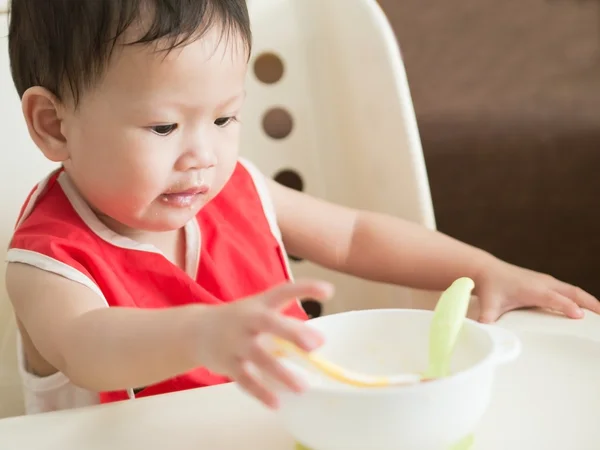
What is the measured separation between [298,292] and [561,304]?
0.36 meters

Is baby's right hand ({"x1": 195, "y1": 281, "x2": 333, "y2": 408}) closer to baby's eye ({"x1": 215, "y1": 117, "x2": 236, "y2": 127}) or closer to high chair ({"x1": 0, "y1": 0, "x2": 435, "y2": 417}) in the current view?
baby's eye ({"x1": 215, "y1": 117, "x2": 236, "y2": 127})

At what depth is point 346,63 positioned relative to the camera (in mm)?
882

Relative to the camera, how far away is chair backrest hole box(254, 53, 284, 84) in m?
0.91

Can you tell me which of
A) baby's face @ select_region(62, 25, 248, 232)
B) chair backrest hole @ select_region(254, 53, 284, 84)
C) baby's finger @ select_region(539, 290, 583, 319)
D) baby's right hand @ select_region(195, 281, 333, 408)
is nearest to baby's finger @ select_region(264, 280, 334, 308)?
baby's right hand @ select_region(195, 281, 333, 408)

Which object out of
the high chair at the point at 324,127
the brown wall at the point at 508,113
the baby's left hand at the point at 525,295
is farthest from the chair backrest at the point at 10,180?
the brown wall at the point at 508,113

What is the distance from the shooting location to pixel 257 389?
0.39 metres

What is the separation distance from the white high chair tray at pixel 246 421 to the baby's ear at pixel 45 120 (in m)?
0.23

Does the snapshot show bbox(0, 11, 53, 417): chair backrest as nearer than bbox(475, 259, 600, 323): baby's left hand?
No

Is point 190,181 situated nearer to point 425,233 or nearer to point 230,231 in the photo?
point 230,231

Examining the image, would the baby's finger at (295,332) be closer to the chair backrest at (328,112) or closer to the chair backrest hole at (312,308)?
the chair backrest at (328,112)

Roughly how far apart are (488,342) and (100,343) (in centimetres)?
25

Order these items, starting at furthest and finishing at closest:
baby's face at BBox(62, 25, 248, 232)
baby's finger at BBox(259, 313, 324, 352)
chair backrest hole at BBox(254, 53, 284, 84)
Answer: chair backrest hole at BBox(254, 53, 284, 84) → baby's face at BBox(62, 25, 248, 232) → baby's finger at BBox(259, 313, 324, 352)

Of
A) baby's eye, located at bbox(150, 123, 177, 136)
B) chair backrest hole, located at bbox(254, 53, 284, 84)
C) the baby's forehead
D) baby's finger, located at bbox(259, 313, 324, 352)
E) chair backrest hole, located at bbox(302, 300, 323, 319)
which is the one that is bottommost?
chair backrest hole, located at bbox(302, 300, 323, 319)

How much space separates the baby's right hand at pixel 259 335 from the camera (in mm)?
375
